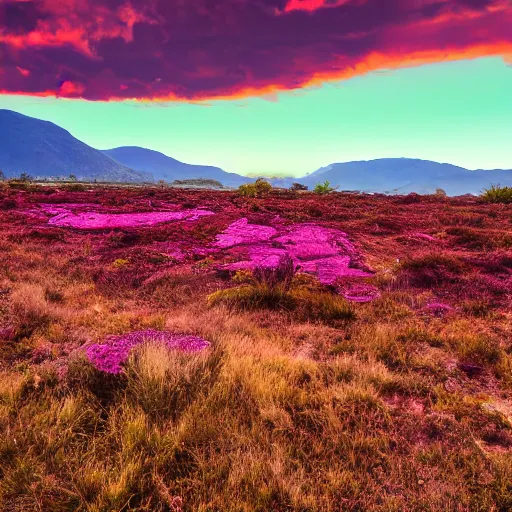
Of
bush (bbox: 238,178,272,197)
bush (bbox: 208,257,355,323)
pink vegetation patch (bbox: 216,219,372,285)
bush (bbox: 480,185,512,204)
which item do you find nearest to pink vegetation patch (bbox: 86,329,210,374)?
bush (bbox: 208,257,355,323)

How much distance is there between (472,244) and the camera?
12.5 meters

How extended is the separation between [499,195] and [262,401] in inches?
1249

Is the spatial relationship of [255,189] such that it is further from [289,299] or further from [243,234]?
[289,299]

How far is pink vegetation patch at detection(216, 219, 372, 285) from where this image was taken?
9711mm

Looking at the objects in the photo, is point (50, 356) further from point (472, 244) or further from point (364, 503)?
point (472, 244)

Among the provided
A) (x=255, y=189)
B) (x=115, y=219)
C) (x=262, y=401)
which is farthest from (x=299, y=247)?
(x=255, y=189)

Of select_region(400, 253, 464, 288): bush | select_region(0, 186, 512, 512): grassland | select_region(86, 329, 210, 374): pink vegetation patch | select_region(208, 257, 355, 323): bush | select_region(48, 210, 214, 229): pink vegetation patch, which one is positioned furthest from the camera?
select_region(48, 210, 214, 229): pink vegetation patch

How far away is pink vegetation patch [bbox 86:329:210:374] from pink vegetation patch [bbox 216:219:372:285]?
4475 millimetres

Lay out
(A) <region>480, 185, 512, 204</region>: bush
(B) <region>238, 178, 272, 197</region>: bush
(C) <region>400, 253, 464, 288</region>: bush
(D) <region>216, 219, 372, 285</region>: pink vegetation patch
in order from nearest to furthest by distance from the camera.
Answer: (C) <region>400, 253, 464, 288</region>: bush
(D) <region>216, 219, 372, 285</region>: pink vegetation patch
(A) <region>480, 185, 512, 204</region>: bush
(B) <region>238, 178, 272, 197</region>: bush

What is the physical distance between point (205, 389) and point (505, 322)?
5.81m

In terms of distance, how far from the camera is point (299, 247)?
39.5ft

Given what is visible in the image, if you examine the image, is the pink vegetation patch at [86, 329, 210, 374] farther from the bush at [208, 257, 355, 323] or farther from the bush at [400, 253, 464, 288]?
the bush at [400, 253, 464, 288]

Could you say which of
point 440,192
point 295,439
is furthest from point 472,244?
point 440,192

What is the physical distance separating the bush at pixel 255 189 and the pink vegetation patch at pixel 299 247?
679 inches
